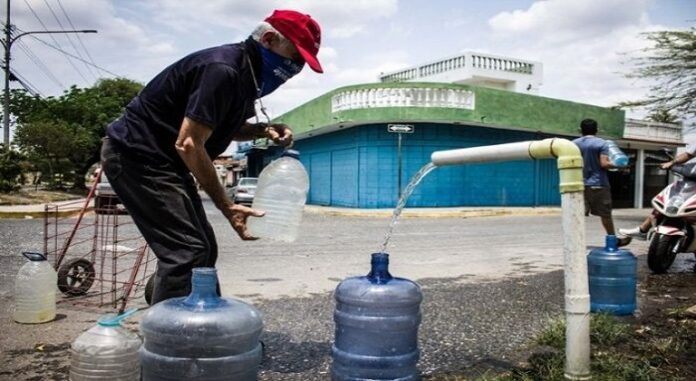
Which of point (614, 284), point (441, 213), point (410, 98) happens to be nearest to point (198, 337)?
point (614, 284)

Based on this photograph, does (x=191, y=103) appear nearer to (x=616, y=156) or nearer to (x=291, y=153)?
(x=291, y=153)

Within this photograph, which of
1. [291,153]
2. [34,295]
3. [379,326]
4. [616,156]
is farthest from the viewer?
[616,156]

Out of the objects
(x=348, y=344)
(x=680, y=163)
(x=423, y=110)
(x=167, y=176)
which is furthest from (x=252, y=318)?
(x=423, y=110)

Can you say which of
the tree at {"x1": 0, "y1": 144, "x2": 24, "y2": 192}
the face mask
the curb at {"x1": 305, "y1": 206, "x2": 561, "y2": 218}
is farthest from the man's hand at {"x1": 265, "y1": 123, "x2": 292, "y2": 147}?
the tree at {"x1": 0, "y1": 144, "x2": 24, "y2": 192}

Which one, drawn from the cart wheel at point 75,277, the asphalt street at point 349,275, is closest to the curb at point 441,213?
the asphalt street at point 349,275

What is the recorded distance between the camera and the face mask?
7.80 feet

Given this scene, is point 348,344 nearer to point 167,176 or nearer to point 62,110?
point 167,176

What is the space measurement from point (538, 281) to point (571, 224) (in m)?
3.32

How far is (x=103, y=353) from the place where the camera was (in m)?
2.13

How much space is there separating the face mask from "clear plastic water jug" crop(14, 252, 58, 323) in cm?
227

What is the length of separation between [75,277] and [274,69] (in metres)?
3.13

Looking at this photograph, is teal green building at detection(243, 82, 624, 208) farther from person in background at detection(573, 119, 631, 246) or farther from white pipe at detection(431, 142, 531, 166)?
white pipe at detection(431, 142, 531, 166)

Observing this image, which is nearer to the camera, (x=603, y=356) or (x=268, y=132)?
(x=603, y=356)

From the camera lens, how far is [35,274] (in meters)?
3.59
